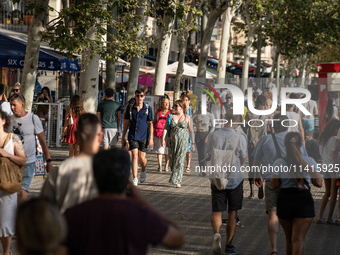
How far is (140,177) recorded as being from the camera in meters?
11.1

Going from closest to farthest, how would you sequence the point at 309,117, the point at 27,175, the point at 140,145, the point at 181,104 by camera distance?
the point at 27,175 → the point at 309,117 → the point at 140,145 → the point at 181,104

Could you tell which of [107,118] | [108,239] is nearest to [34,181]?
[107,118]

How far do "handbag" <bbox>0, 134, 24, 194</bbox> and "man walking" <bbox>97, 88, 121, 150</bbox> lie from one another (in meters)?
5.90

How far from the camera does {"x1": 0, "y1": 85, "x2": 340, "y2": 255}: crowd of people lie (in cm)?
254

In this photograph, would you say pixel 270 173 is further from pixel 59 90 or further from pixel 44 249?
pixel 59 90

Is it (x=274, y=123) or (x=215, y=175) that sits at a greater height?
(x=274, y=123)

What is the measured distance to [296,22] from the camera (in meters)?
35.2

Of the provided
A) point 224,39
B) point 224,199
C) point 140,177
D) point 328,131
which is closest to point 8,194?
point 224,199

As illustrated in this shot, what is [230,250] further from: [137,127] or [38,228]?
[137,127]

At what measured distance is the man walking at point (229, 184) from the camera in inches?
244

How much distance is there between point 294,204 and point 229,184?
1140mm

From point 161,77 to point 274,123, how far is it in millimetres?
12413

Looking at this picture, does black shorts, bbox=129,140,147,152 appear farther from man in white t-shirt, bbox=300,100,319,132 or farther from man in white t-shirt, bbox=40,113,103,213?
man in white t-shirt, bbox=40,113,103,213

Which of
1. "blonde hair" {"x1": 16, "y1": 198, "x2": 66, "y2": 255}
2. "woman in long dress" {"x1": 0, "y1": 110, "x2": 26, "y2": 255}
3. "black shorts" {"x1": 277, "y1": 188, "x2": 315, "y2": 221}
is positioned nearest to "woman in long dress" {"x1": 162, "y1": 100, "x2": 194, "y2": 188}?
"black shorts" {"x1": 277, "y1": 188, "x2": 315, "y2": 221}
